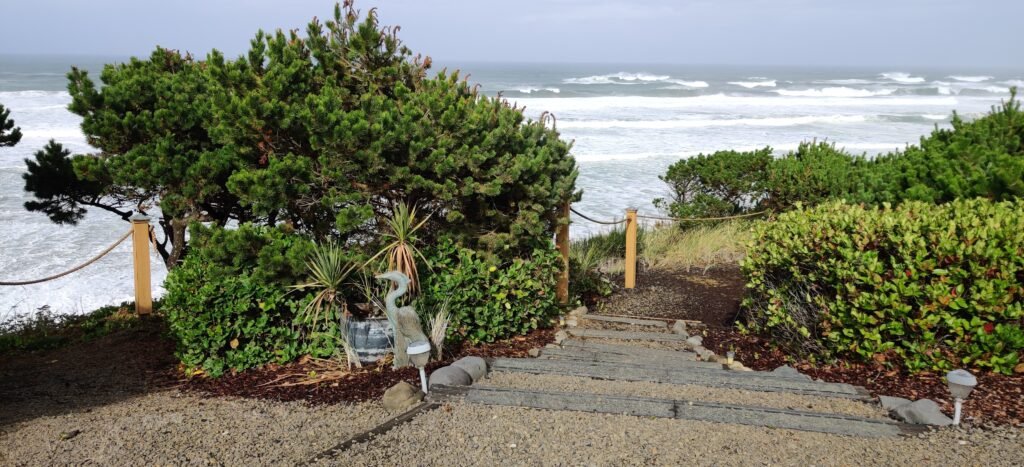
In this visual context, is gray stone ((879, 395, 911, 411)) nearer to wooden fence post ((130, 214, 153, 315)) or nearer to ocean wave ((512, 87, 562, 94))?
wooden fence post ((130, 214, 153, 315))

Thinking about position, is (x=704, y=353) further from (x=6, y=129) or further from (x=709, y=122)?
(x=709, y=122)

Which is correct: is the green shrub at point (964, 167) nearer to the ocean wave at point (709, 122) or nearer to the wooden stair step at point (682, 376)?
the wooden stair step at point (682, 376)

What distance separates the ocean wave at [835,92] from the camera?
5269 cm

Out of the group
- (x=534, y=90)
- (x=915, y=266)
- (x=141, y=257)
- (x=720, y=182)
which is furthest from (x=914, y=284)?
(x=534, y=90)

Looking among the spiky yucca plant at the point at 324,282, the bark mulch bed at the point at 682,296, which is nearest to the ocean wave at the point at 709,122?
the bark mulch bed at the point at 682,296

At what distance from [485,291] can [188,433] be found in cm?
251

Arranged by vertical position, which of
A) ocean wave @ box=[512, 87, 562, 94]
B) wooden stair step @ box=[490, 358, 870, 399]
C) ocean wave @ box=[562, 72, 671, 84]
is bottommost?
wooden stair step @ box=[490, 358, 870, 399]

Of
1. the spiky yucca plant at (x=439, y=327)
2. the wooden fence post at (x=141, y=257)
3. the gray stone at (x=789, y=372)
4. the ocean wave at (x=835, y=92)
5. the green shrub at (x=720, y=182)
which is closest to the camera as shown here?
the gray stone at (x=789, y=372)

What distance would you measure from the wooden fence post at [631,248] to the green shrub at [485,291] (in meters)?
2.41

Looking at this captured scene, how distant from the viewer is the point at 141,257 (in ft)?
21.9

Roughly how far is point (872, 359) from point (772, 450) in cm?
195

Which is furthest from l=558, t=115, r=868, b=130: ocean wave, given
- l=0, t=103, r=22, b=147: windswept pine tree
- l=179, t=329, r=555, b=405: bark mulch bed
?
l=179, t=329, r=555, b=405: bark mulch bed

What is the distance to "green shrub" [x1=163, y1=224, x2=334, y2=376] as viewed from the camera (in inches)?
197

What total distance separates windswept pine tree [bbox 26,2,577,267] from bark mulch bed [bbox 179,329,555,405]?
3.41 feet
